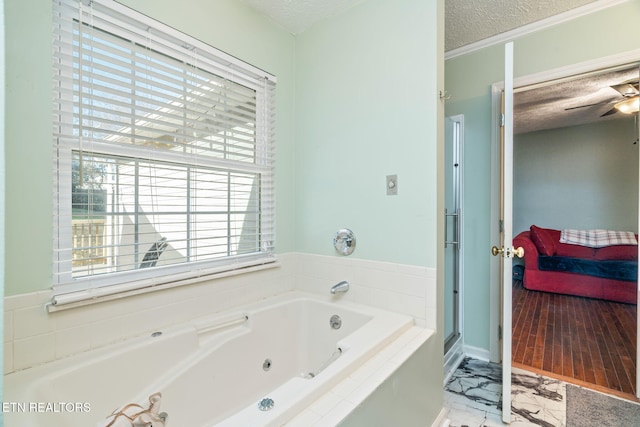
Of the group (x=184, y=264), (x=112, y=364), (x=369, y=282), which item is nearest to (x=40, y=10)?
(x=184, y=264)

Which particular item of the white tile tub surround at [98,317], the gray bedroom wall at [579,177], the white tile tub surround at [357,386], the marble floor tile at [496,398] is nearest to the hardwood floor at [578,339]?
the marble floor tile at [496,398]

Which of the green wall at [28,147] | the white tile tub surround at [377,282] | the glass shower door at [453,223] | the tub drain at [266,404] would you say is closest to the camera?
the tub drain at [266,404]

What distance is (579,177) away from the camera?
5344 mm

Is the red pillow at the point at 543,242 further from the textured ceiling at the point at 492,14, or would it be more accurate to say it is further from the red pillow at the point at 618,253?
the textured ceiling at the point at 492,14

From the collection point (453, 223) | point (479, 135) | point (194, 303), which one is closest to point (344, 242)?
point (194, 303)

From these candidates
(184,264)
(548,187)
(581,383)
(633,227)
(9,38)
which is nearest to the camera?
(9,38)

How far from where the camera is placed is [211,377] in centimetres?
146

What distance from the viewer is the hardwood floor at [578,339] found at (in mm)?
2196

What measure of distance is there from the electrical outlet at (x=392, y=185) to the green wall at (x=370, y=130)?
2cm

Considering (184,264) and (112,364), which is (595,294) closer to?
(184,264)

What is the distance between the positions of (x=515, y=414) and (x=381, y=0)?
251 cm

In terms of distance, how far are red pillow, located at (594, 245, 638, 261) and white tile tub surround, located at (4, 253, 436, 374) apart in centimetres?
414

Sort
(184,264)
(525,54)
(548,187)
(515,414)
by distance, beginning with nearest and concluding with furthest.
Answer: (184,264) < (515,414) < (525,54) < (548,187)

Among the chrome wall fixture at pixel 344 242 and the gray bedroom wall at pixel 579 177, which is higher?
the gray bedroom wall at pixel 579 177
